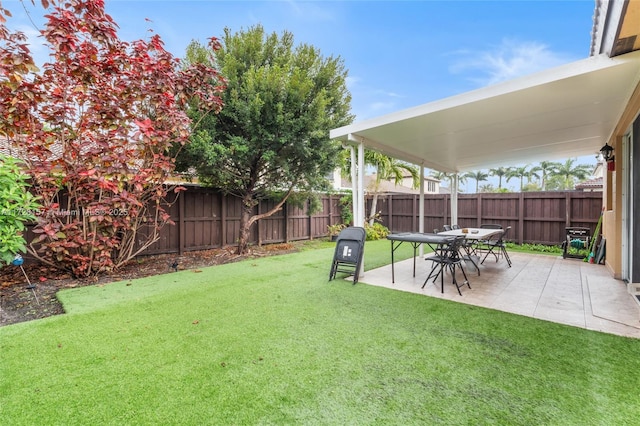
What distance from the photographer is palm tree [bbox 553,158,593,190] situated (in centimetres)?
3300

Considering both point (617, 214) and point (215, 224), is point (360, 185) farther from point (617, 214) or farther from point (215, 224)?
point (215, 224)

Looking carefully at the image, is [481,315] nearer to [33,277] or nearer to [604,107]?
[604,107]

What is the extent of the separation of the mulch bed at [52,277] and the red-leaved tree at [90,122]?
31 cm

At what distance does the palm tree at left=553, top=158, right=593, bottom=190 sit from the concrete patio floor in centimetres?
3612

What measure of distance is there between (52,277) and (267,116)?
202 inches

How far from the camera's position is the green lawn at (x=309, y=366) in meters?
1.80

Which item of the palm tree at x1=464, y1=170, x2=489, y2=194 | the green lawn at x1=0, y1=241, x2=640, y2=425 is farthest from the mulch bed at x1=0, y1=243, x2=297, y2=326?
the palm tree at x1=464, y1=170, x2=489, y2=194

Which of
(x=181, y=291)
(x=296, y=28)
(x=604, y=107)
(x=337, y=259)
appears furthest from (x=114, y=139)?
(x=604, y=107)

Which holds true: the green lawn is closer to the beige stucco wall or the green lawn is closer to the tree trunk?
the beige stucco wall

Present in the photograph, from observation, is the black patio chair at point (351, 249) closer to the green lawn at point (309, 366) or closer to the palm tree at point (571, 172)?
the green lawn at point (309, 366)

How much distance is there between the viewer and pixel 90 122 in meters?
4.74

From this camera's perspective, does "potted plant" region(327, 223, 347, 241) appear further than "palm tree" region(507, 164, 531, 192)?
No

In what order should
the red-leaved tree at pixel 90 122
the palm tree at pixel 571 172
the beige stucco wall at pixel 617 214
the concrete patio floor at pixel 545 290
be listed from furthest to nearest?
the palm tree at pixel 571 172, the beige stucco wall at pixel 617 214, the red-leaved tree at pixel 90 122, the concrete patio floor at pixel 545 290

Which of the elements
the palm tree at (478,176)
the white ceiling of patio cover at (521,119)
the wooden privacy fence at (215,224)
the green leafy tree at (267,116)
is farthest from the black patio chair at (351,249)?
the palm tree at (478,176)
